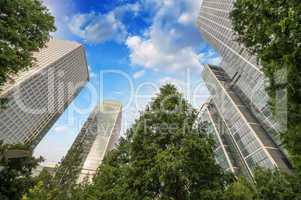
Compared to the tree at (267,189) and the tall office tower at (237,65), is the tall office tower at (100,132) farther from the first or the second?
the tree at (267,189)

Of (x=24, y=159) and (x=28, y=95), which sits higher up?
(x=28, y=95)

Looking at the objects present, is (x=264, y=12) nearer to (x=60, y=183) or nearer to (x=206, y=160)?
(x=206, y=160)

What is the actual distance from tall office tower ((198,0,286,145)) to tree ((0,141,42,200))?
34.2 metres

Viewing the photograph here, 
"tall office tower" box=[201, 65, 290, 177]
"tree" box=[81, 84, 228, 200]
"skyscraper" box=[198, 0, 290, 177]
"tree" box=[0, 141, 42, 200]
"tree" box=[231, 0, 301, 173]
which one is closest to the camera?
"tree" box=[231, 0, 301, 173]

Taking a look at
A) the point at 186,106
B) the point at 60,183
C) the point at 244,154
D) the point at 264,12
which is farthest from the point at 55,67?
the point at 264,12

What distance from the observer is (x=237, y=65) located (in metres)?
65.8

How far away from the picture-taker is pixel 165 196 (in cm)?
1249

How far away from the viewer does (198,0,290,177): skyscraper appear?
149 ft

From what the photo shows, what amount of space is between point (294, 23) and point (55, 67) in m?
95.1

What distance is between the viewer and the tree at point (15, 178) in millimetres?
22500


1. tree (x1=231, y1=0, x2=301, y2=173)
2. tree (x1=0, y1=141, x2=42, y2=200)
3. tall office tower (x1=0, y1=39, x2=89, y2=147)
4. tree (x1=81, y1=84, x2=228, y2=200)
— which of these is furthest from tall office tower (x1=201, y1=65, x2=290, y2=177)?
tall office tower (x1=0, y1=39, x2=89, y2=147)

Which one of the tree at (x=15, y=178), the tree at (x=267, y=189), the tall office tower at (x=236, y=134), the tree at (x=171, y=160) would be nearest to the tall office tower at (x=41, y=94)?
the tree at (x=15, y=178)

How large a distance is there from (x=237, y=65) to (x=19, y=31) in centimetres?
6439

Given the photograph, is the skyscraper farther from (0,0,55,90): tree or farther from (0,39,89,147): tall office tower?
(0,39,89,147): tall office tower
